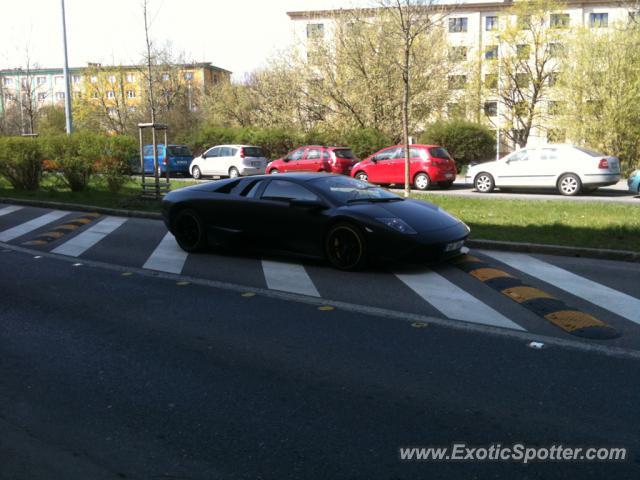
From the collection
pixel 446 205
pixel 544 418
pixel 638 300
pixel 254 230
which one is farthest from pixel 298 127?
pixel 544 418

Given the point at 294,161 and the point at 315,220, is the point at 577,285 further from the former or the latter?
the point at 294,161

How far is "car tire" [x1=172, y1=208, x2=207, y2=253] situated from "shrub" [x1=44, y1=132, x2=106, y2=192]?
9.02 m

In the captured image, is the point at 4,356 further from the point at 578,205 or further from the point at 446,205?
the point at 578,205

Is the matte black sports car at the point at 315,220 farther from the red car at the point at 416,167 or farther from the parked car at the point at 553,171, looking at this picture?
the red car at the point at 416,167

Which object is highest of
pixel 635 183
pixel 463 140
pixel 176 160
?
pixel 463 140

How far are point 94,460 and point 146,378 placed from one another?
1.21 meters

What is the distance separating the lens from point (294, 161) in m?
26.0

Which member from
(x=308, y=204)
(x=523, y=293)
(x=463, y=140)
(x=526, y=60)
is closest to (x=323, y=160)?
(x=463, y=140)

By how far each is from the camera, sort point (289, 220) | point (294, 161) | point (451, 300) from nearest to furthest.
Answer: point (451, 300), point (289, 220), point (294, 161)

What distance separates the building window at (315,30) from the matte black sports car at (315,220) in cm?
3077

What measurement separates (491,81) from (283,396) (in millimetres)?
45915

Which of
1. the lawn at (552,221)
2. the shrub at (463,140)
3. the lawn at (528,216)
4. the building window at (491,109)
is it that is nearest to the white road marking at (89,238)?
the lawn at (528,216)

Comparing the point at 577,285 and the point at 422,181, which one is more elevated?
the point at 422,181

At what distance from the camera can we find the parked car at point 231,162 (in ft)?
90.8
